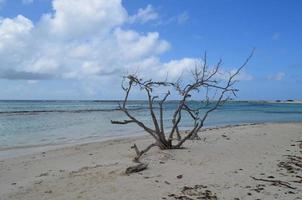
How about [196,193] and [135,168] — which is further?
[135,168]

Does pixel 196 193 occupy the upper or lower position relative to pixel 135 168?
lower

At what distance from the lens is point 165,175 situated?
25.9 feet

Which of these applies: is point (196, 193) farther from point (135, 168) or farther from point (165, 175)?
point (135, 168)

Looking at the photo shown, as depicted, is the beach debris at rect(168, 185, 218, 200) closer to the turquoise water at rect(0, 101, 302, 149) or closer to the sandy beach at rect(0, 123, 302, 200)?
the sandy beach at rect(0, 123, 302, 200)

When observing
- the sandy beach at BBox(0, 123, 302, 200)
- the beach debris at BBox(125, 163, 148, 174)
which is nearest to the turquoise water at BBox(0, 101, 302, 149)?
the sandy beach at BBox(0, 123, 302, 200)

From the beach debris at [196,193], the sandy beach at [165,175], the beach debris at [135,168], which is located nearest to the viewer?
the beach debris at [196,193]

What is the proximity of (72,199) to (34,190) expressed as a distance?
1193 millimetres

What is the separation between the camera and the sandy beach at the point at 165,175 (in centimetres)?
667

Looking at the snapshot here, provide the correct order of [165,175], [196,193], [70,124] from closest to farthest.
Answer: [196,193], [165,175], [70,124]

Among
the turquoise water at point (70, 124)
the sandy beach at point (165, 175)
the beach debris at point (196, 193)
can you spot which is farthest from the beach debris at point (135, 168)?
the turquoise water at point (70, 124)

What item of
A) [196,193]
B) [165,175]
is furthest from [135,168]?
[196,193]

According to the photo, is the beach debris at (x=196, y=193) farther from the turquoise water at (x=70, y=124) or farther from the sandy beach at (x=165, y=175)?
the turquoise water at (x=70, y=124)

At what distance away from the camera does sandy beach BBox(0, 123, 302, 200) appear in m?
6.67

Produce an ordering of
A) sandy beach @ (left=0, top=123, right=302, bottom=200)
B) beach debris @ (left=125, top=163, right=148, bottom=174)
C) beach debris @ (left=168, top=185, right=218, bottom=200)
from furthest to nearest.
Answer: beach debris @ (left=125, top=163, right=148, bottom=174)
sandy beach @ (left=0, top=123, right=302, bottom=200)
beach debris @ (left=168, top=185, right=218, bottom=200)
